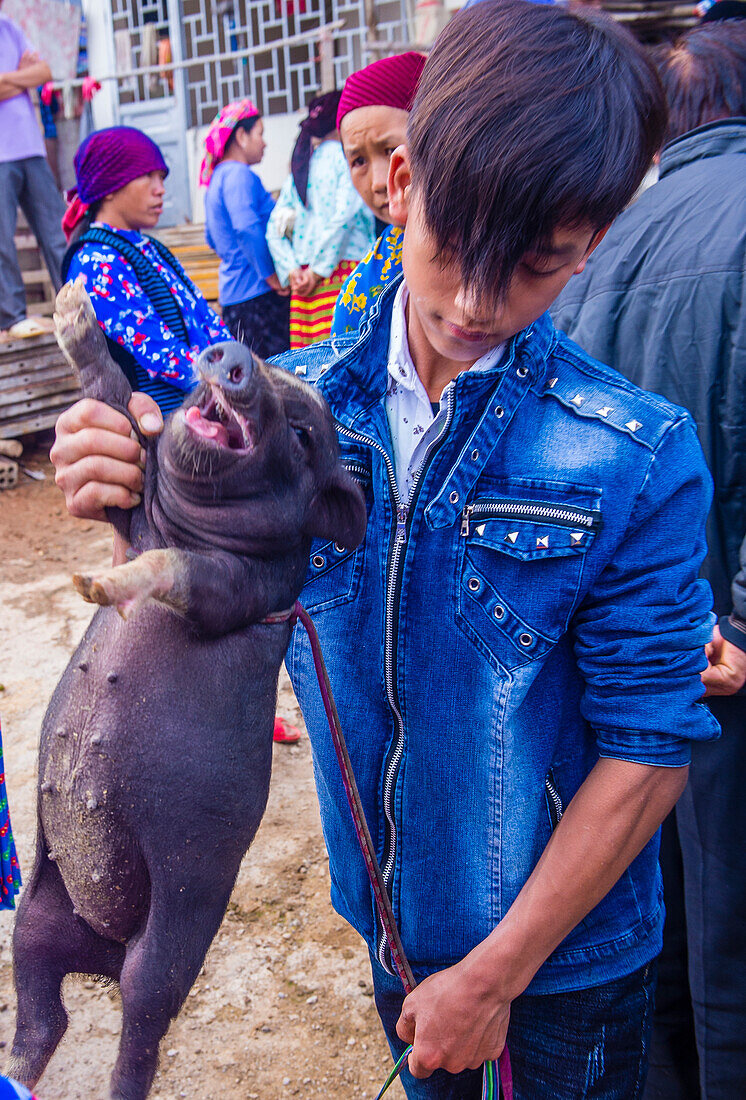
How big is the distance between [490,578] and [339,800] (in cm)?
56

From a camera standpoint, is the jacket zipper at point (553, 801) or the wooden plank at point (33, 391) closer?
the jacket zipper at point (553, 801)

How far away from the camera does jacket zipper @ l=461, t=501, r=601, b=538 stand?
1390 mm

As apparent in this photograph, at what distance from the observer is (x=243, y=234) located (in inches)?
231

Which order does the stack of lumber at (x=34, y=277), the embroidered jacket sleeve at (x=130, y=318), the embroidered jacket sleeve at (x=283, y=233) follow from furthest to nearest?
the stack of lumber at (x=34, y=277) → the embroidered jacket sleeve at (x=283, y=233) → the embroidered jacket sleeve at (x=130, y=318)

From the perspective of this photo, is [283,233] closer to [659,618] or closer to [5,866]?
[5,866]

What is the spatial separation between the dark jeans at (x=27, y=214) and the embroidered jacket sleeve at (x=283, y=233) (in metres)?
3.40

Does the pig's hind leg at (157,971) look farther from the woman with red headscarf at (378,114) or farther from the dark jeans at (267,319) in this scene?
the dark jeans at (267,319)

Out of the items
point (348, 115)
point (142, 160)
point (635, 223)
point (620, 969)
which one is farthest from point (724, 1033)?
point (142, 160)

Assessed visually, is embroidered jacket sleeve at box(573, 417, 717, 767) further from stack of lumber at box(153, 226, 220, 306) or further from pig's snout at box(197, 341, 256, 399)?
stack of lumber at box(153, 226, 220, 306)

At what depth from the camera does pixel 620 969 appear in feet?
5.31

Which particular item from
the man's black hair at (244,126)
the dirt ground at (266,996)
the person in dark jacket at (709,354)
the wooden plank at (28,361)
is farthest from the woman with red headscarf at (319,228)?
the wooden plank at (28,361)

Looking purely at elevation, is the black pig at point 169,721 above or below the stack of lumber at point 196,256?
above

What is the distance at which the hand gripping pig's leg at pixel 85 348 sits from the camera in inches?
51.1

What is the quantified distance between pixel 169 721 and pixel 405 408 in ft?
2.26
